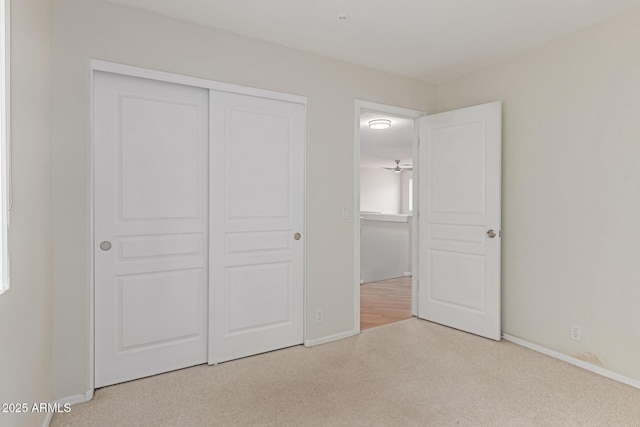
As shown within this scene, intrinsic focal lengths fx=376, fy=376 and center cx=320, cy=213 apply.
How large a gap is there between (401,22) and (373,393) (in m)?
2.49

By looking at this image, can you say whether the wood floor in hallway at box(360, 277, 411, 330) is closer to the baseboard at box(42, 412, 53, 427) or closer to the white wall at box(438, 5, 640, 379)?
the white wall at box(438, 5, 640, 379)

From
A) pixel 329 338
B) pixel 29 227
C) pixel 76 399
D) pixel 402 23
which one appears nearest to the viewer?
pixel 29 227

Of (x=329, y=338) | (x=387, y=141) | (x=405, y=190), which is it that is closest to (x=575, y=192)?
(x=329, y=338)

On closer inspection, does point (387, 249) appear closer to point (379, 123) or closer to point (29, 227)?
point (379, 123)

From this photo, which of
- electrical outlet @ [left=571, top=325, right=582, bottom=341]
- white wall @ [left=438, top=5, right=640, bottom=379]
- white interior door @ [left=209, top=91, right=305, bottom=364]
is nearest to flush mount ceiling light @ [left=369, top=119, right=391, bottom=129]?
white wall @ [left=438, top=5, right=640, bottom=379]

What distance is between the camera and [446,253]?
3.67 m

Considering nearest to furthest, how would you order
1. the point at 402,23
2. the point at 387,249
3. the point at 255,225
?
the point at 402,23
the point at 255,225
the point at 387,249

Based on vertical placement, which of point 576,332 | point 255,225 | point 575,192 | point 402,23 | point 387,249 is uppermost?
point 402,23

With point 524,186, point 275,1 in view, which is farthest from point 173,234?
point 524,186

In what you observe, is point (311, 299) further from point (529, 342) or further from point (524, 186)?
point (524, 186)

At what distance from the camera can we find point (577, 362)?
278 centimetres

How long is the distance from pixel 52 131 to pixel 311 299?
2.15m

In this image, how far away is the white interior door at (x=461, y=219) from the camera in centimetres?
329

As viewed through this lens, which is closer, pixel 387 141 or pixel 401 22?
pixel 401 22
